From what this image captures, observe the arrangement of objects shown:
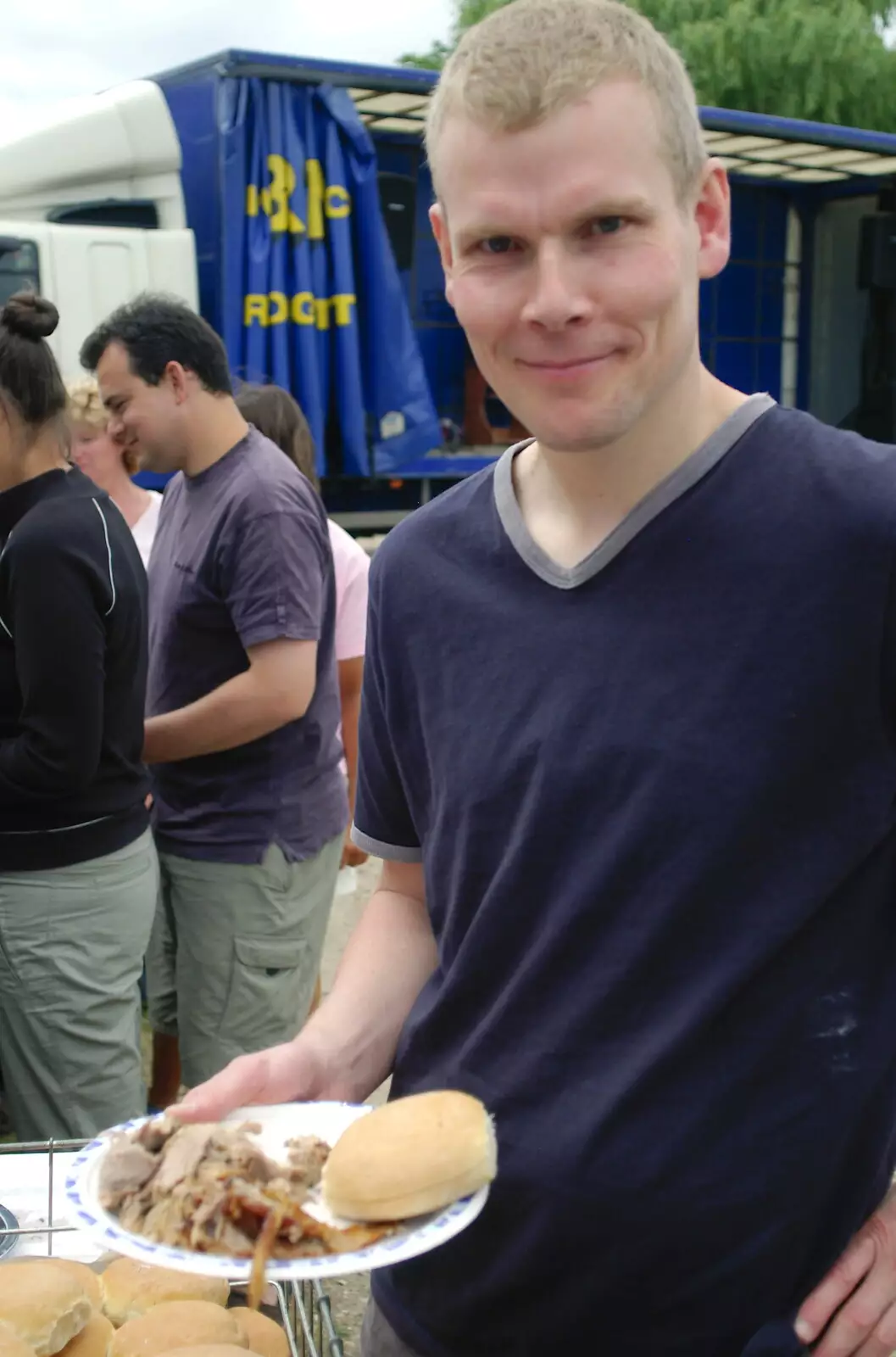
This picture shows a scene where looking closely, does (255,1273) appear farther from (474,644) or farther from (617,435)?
(617,435)

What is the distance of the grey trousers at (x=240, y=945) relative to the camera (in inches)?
138

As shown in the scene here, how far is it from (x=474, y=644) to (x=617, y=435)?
27 centimetres

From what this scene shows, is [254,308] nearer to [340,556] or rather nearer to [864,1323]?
[340,556]

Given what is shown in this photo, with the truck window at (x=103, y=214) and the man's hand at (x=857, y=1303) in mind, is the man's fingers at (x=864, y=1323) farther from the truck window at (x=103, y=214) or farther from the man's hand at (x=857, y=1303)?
the truck window at (x=103, y=214)

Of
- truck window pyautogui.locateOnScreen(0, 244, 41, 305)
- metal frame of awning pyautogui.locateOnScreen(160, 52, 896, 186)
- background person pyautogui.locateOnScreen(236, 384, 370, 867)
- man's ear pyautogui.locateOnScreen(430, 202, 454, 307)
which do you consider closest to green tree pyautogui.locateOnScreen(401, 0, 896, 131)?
metal frame of awning pyautogui.locateOnScreen(160, 52, 896, 186)

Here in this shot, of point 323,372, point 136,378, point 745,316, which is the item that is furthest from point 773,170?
point 136,378

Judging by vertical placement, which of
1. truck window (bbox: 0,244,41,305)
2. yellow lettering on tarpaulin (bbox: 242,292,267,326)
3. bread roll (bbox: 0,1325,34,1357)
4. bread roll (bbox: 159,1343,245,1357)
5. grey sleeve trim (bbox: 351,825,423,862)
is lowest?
bread roll (bbox: 159,1343,245,1357)

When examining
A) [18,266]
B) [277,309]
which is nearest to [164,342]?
[18,266]

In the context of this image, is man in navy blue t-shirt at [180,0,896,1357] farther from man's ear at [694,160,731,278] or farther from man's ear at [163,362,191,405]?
man's ear at [163,362,191,405]

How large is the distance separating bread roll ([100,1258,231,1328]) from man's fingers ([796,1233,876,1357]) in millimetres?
791

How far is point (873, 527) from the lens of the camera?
123cm

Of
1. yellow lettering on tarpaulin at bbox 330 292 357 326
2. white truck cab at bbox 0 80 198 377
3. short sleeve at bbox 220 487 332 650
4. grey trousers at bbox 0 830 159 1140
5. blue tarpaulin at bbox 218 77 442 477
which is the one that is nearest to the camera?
grey trousers at bbox 0 830 159 1140

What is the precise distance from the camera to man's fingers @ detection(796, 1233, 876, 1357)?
125cm

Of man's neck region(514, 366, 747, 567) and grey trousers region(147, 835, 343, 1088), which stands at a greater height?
man's neck region(514, 366, 747, 567)
